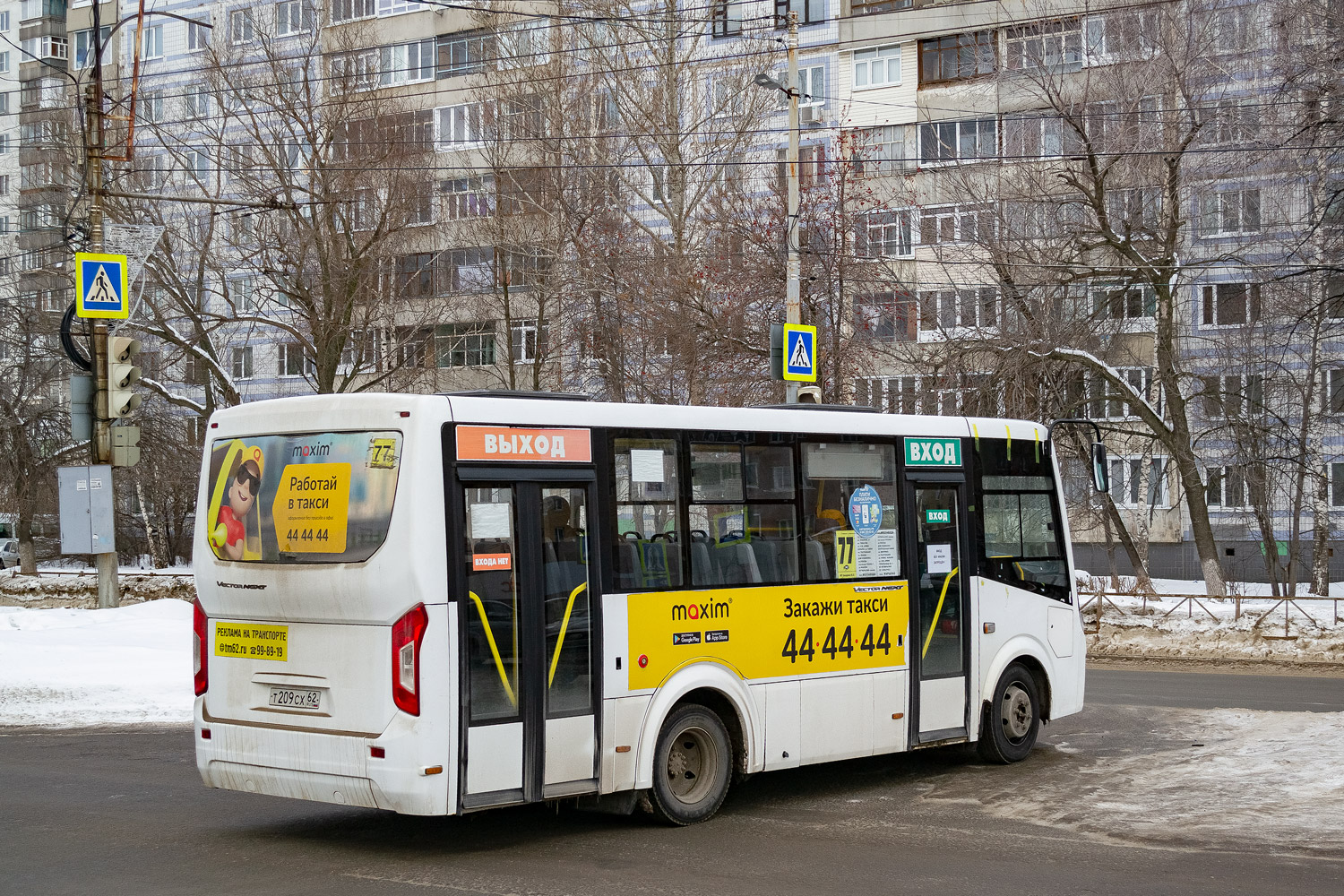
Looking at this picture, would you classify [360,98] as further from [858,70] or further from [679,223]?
[858,70]

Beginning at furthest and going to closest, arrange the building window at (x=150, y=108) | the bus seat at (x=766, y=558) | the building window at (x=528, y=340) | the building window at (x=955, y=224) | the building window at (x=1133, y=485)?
the building window at (x=1133, y=485), the building window at (x=528, y=340), the building window at (x=150, y=108), the building window at (x=955, y=224), the bus seat at (x=766, y=558)

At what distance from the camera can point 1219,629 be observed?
24578 millimetres

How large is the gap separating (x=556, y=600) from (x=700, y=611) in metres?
1.21

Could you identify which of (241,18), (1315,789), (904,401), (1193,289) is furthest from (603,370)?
(1315,789)

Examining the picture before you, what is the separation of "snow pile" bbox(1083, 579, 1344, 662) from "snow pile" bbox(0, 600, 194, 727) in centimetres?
1428

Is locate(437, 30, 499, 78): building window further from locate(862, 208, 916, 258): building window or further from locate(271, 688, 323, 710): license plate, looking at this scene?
locate(271, 688, 323, 710): license plate

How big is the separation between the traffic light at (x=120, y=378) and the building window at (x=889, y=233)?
16.2m

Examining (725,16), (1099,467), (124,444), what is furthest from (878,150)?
(1099,467)

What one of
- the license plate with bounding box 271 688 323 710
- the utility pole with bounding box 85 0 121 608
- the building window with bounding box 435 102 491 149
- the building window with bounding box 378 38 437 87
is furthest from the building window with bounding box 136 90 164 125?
the license plate with bounding box 271 688 323 710

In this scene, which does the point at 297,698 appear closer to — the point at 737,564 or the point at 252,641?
the point at 252,641

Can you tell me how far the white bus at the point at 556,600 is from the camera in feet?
27.8

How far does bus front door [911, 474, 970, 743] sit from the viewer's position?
37.3ft

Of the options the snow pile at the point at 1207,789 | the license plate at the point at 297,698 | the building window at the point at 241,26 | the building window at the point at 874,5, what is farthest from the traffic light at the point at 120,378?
the building window at the point at 874,5

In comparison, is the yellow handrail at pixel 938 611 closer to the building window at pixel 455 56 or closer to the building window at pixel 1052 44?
the building window at pixel 1052 44
